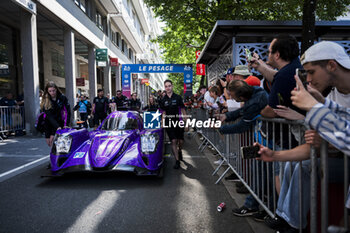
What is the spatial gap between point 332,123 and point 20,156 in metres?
7.20

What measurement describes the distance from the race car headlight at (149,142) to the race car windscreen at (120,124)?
0.88 meters

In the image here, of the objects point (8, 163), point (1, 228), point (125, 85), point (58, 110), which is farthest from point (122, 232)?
point (125, 85)

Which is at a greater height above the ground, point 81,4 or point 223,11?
point 81,4

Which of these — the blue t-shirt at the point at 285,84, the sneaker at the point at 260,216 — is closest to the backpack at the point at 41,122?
the sneaker at the point at 260,216

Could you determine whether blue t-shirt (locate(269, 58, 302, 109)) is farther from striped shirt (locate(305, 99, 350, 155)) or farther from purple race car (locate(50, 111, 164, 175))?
purple race car (locate(50, 111, 164, 175))

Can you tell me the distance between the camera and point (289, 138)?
2.35 metres

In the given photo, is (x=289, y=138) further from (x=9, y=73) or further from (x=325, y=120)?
(x=9, y=73)

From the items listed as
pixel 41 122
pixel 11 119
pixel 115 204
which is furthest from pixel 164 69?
pixel 115 204

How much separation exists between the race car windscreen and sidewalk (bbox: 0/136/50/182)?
5.95 ft

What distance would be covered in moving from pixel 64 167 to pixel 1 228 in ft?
5.45

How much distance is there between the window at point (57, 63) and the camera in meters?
18.7

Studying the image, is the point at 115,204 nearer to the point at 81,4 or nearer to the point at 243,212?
the point at 243,212

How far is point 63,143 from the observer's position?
15.8 ft

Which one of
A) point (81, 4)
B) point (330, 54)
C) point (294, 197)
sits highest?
point (81, 4)
